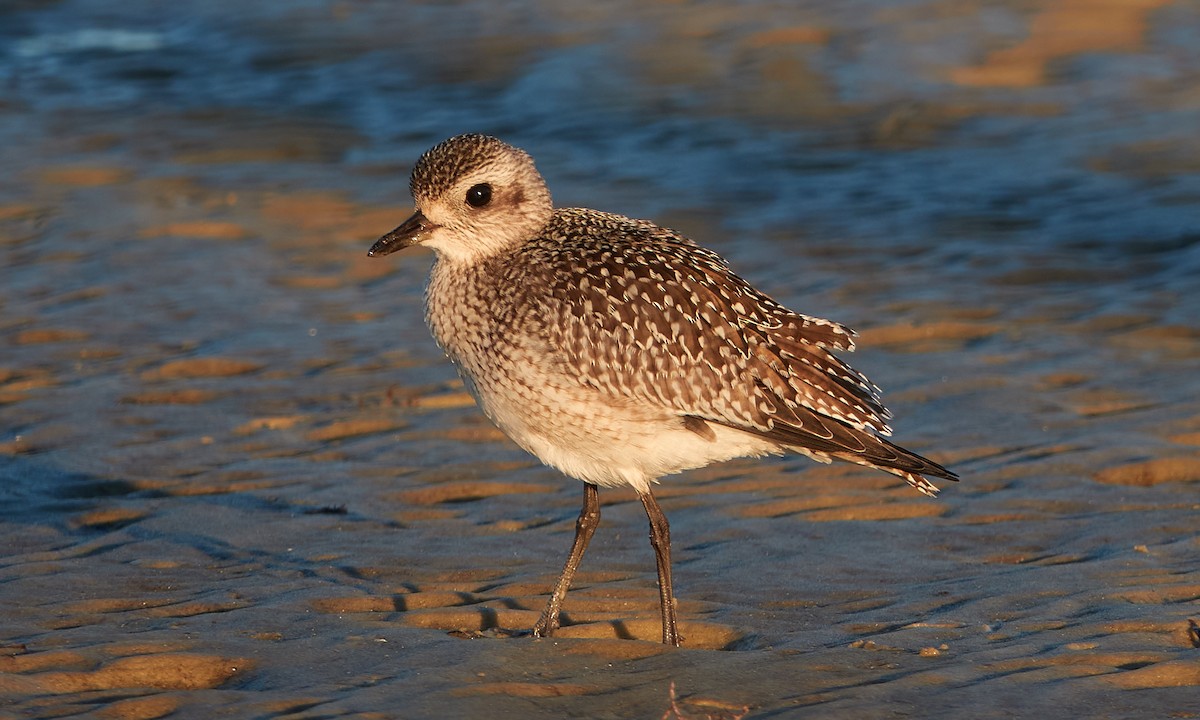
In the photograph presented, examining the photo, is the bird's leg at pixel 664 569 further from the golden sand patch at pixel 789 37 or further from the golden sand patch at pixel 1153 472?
the golden sand patch at pixel 789 37

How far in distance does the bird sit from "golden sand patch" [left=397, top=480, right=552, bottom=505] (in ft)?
5.17

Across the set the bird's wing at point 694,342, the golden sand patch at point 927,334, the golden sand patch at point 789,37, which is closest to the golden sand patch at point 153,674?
the bird's wing at point 694,342

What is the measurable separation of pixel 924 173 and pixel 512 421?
881 cm

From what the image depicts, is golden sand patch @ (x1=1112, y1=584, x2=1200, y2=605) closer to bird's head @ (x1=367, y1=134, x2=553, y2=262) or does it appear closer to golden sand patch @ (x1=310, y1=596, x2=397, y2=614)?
bird's head @ (x1=367, y1=134, x2=553, y2=262)

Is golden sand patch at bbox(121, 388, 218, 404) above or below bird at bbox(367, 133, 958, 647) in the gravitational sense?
below

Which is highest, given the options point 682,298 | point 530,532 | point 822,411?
point 682,298

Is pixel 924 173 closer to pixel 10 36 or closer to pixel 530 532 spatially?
pixel 530 532

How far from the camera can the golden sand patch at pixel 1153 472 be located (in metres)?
8.78

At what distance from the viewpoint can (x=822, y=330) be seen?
7.41 meters

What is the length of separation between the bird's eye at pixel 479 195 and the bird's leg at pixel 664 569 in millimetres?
1462

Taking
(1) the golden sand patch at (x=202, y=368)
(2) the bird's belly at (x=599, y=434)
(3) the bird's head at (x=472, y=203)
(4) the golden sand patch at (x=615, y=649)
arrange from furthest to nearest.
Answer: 1. (1) the golden sand patch at (x=202, y=368)
2. (3) the bird's head at (x=472, y=203)
3. (2) the bird's belly at (x=599, y=434)
4. (4) the golden sand patch at (x=615, y=649)

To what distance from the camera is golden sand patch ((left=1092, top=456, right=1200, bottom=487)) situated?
8.78 m

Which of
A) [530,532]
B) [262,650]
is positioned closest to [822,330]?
[530,532]

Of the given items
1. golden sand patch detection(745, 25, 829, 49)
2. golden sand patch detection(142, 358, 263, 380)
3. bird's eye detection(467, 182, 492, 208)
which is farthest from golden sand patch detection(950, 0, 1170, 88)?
bird's eye detection(467, 182, 492, 208)
